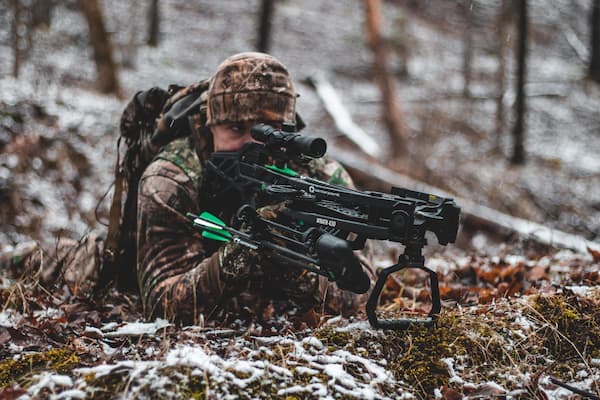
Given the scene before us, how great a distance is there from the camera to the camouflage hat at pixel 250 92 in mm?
3566

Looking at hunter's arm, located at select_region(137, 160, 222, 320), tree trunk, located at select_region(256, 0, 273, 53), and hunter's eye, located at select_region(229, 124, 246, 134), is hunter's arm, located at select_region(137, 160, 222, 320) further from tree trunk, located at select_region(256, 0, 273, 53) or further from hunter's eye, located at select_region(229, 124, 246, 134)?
tree trunk, located at select_region(256, 0, 273, 53)

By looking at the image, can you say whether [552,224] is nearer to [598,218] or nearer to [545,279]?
[598,218]

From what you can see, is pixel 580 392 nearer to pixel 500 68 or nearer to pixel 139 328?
pixel 139 328

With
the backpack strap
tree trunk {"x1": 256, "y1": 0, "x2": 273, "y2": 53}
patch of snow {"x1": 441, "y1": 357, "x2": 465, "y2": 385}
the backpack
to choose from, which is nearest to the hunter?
the backpack

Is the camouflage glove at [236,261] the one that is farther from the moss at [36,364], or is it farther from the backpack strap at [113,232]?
the backpack strap at [113,232]

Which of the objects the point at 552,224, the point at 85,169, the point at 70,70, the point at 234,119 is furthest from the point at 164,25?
the point at 234,119

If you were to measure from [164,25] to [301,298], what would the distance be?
27859 millimetres

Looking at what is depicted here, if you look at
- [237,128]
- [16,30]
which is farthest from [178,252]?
[16,30]

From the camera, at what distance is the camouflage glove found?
9.75 ft

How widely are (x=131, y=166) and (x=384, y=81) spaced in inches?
488

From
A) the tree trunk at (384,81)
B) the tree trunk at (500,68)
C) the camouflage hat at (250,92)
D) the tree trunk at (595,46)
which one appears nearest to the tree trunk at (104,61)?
the tree trunk at (384,81)

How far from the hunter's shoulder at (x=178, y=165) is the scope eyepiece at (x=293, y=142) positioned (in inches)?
33.7

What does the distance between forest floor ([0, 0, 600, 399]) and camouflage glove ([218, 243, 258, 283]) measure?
1.03 feet

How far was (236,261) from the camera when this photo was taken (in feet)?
9.86
